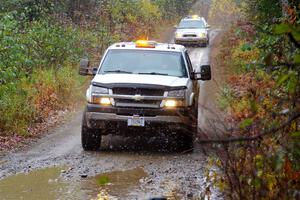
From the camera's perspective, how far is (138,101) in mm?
10328

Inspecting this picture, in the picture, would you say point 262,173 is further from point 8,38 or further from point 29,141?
point 8,38

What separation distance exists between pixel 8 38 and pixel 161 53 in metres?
3.60

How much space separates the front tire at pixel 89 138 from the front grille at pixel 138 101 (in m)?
0.72

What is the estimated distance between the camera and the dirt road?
8180 millimetres

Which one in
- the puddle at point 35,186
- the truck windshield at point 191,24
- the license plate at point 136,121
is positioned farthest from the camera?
the truck windshield at point 191,24

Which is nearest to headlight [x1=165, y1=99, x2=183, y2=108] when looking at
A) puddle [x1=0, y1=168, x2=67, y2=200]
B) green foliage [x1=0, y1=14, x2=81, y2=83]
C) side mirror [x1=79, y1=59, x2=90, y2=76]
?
side mirror [x1=79, y1=59, x2=90, y2=76]

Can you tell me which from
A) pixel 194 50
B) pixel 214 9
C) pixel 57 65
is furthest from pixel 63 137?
pixel 214 9

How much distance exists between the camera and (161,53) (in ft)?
38.5

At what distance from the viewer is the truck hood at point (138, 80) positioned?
10411mm

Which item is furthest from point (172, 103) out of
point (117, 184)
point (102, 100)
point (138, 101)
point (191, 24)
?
point (191, 24)

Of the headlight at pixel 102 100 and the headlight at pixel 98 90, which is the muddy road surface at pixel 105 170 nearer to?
the headlight at pixel 102 100

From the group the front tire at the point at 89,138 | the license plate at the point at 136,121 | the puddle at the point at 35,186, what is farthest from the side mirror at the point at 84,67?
the puddle at the point at 35,186

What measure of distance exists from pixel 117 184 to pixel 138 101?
208 cm

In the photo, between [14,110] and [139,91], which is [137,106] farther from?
[14,110]
